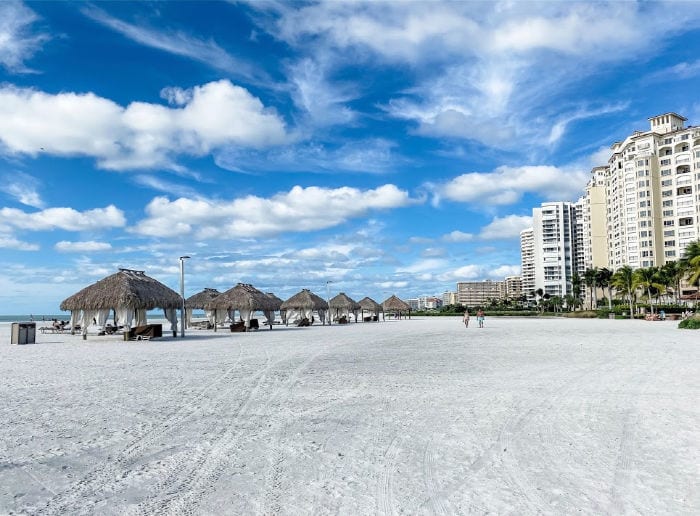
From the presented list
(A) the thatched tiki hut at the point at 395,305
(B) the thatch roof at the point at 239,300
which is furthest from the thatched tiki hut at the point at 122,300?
(A) the thatched tiki hut at the point at 395,305

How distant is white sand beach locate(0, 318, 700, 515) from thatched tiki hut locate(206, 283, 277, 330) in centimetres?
1940

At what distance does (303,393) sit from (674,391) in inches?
246

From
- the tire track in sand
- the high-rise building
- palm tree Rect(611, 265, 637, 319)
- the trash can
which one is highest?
the high-rise building

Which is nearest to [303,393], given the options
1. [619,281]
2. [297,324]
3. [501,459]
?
[501,459]

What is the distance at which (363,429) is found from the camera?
251 inches

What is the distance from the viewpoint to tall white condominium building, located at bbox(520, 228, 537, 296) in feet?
482

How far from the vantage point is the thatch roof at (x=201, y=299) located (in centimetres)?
3356

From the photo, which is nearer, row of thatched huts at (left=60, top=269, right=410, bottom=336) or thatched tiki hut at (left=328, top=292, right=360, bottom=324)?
row of thatched huts at (left=60, top=269, right=410, bottom=336)

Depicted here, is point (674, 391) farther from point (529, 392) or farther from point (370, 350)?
point (370, 350)

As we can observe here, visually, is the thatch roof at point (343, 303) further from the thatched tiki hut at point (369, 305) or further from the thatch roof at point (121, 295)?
the thatch roof at point (121, 295)

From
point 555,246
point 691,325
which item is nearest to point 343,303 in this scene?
point 691,325

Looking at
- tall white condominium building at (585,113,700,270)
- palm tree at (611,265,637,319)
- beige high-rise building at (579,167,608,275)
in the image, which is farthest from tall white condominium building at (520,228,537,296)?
palm tree at (611,265,637,319)

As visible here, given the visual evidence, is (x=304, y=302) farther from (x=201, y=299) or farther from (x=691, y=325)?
(x=691, y=325)

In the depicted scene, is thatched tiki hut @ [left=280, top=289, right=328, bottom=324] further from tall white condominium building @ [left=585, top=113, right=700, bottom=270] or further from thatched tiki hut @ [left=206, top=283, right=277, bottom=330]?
tall white condominium building @ [left=585, top=113, right=700, bottom=270]
